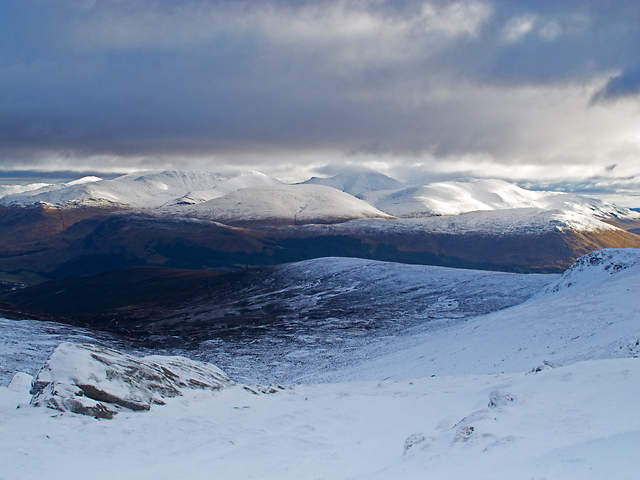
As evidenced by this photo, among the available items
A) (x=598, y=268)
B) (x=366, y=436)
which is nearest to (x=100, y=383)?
(x=366, y=436)

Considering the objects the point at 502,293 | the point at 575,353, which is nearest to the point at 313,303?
the point at 502,293

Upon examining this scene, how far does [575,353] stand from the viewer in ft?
92.0

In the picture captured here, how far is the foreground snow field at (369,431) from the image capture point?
11.3 meters

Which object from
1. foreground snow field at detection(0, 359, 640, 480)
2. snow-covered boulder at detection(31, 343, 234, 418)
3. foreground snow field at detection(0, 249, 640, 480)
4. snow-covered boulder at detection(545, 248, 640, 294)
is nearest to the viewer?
foreground snow field at detection(0, 359, 640, 480)

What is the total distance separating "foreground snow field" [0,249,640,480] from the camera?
11.3 meters

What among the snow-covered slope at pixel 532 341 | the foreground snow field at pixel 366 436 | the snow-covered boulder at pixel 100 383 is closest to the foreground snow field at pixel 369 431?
the foreground snow field at pixel 366 436

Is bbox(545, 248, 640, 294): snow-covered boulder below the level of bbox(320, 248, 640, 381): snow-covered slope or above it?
above

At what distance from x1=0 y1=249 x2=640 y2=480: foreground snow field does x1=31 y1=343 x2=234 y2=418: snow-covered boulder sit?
525 millimetres

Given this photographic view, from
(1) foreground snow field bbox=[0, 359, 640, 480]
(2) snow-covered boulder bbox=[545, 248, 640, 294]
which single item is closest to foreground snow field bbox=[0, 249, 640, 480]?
(1) foreground snow field bbox=[0, 359, 640, 480]

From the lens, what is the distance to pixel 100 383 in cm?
1845

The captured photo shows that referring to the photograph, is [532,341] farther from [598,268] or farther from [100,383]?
[100,383]

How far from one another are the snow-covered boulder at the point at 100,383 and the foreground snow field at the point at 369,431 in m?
0.52

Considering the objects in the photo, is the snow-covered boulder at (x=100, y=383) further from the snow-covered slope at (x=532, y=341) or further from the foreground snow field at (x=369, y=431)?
the snow-covered slope at (x=532, y=341)

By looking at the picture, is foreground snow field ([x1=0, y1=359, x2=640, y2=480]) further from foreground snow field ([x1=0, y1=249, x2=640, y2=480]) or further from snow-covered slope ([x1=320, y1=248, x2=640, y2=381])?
snow-covered slope ([x1=320, y1=248, x2=640, y2=381])
